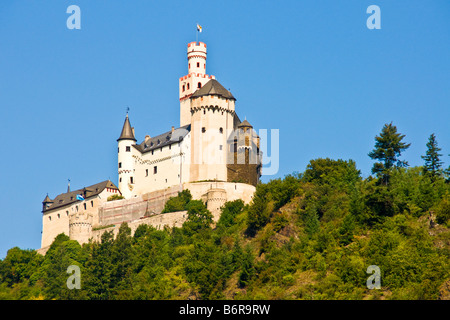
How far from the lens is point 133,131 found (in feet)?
369

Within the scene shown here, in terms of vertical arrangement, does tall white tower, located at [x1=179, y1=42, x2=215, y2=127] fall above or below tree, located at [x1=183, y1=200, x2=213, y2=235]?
above

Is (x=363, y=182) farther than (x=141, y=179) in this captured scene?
No

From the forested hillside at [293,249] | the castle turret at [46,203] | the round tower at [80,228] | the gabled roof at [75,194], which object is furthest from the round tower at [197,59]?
the castle turret at [46,203]

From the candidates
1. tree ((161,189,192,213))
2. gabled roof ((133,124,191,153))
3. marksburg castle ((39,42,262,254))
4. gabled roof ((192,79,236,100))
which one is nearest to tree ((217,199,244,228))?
Result: marksburg castle ((39,42,262,254))

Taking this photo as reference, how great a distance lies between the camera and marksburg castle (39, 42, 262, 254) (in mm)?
98188

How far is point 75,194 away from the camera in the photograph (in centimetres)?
11312

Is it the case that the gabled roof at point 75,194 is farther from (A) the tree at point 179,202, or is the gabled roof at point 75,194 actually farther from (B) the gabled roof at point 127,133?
(A) the tree at point 179,202

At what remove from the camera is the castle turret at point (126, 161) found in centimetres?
10750

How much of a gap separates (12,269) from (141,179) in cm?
1756

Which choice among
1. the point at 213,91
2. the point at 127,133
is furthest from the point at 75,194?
the point at 213,91

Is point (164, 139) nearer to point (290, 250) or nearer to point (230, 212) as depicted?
point (230, 212)

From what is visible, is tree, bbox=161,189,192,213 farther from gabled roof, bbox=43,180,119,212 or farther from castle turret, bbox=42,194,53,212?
castle turret, bbox=42,194,53,212
